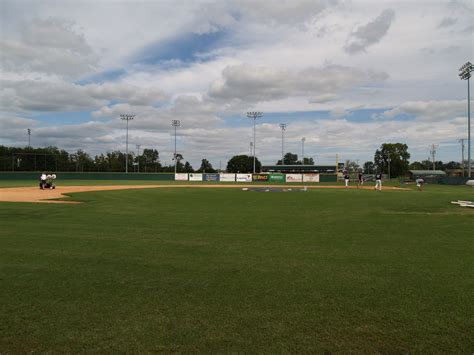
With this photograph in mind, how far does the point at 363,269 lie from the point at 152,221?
795cm

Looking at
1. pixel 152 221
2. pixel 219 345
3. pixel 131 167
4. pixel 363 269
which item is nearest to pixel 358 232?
pixel 363 269

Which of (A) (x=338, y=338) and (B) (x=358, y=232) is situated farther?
(B) (x=358, y=232)

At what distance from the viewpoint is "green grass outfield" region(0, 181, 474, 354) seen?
3594 mm

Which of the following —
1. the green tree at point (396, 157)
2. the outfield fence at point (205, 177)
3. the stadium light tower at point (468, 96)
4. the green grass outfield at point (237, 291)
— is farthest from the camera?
the green tree at point (396, 157)

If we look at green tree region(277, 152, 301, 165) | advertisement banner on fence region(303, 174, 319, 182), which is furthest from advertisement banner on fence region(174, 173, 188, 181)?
green tree region(277, 152, 301, 165)

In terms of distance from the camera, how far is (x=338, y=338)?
3.61 m

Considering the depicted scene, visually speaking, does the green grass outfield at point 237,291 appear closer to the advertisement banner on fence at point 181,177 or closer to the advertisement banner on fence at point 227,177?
the advertisement banner on fence at point 227,177

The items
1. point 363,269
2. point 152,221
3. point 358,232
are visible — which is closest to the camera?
point 363,269

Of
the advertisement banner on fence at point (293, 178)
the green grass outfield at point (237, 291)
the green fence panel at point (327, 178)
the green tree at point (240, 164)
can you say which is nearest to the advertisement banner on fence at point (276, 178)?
the advertisement banner on fence at point (293, 178)

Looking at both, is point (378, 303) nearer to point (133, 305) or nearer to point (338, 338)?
point (338, 338)

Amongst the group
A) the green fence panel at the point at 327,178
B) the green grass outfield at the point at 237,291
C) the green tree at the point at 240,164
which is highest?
the green tree at the point at 240,164

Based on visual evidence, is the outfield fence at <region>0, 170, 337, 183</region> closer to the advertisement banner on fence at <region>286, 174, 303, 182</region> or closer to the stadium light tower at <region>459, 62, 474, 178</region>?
the advertisement banner on fence at <region>286, 174, 303, 182</region>

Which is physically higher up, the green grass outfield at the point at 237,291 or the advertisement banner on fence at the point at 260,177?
the advertisement banner on fence at the point at 260,177

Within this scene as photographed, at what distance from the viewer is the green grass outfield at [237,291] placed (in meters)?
3.59
